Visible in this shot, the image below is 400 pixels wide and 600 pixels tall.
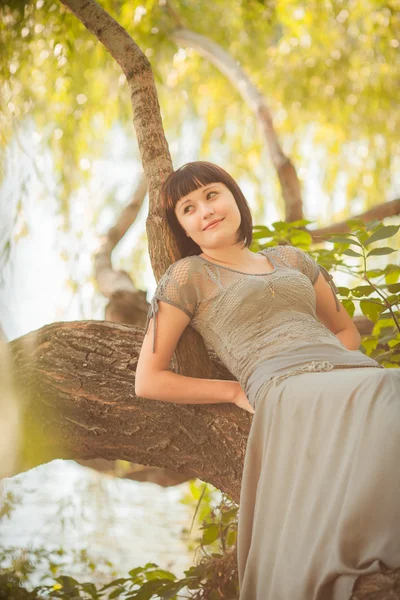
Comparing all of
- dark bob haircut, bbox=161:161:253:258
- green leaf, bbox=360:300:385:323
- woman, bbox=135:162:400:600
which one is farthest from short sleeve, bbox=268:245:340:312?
green leaf, bbox=360:300:385:323

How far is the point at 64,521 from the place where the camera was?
3.21m

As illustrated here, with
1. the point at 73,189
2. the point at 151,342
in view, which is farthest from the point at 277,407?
the point at 73,189


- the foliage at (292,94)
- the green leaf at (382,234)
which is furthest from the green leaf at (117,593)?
the foliage at (292,94)

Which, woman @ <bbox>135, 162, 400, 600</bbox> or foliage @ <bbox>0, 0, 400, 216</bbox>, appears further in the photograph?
foliage @ <bbox>0, 0, 400, 216</bbox>

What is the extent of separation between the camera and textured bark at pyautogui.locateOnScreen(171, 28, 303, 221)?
3539mm

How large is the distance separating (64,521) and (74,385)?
160cm

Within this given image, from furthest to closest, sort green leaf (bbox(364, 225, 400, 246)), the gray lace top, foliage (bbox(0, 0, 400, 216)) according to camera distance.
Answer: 1. foliage (bbox(0, 0, 400, 216))
2. green leaf (bbox(364, 225, 400, 246))
3. the gray lace top

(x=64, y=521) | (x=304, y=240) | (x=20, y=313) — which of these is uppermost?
(x=304, y=240)

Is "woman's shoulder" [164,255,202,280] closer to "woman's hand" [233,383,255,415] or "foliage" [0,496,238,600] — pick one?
"woman's hand" [233,383,255,415]

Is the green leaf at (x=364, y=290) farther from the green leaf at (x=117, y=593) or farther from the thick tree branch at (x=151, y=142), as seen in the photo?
the green leaf at (x=117, y=593)

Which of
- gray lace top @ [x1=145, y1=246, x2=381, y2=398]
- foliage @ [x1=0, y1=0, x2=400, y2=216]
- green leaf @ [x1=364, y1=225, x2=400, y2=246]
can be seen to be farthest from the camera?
foliage @ [x1=0, y1=0, x2=400, y2=216]

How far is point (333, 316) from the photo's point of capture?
1.83 meters

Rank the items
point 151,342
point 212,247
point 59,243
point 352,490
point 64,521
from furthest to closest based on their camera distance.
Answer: point 59,243 → point 64,521 → point 212,247 → point 151,342 → point 352,490

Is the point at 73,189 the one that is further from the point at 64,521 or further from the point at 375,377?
the point at 375,377
